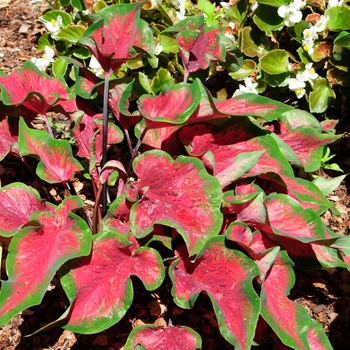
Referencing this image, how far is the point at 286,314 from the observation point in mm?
1581

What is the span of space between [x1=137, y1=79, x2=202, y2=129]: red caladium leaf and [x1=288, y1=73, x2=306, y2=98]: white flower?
0.68m

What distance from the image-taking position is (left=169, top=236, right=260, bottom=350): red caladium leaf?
1.47 metres

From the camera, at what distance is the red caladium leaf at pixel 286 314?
4.99 ft

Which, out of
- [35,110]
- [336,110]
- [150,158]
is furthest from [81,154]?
[336,110]

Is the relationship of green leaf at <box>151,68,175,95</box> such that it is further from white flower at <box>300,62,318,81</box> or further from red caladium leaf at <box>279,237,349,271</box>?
red caladium leaf at <box>279,237,349,271</box>

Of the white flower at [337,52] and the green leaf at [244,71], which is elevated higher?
the white flower at [337,52]

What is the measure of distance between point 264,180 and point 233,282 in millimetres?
524

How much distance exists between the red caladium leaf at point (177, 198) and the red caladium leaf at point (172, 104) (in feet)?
0.38

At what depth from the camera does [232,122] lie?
1.86m

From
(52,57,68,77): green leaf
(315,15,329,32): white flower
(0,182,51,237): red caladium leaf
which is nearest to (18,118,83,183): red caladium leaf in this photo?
(0,182,51,237): red caladium leaf

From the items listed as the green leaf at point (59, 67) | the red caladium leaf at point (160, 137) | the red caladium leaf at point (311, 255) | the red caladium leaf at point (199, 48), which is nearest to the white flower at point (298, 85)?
the red caladium leaf at point (199, 48)

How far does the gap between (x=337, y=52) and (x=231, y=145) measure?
729mm

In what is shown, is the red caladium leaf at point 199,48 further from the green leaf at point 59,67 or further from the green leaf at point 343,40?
the green leaf at point 59,67

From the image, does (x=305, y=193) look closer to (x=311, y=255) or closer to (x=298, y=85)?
(x=311, y=255)
